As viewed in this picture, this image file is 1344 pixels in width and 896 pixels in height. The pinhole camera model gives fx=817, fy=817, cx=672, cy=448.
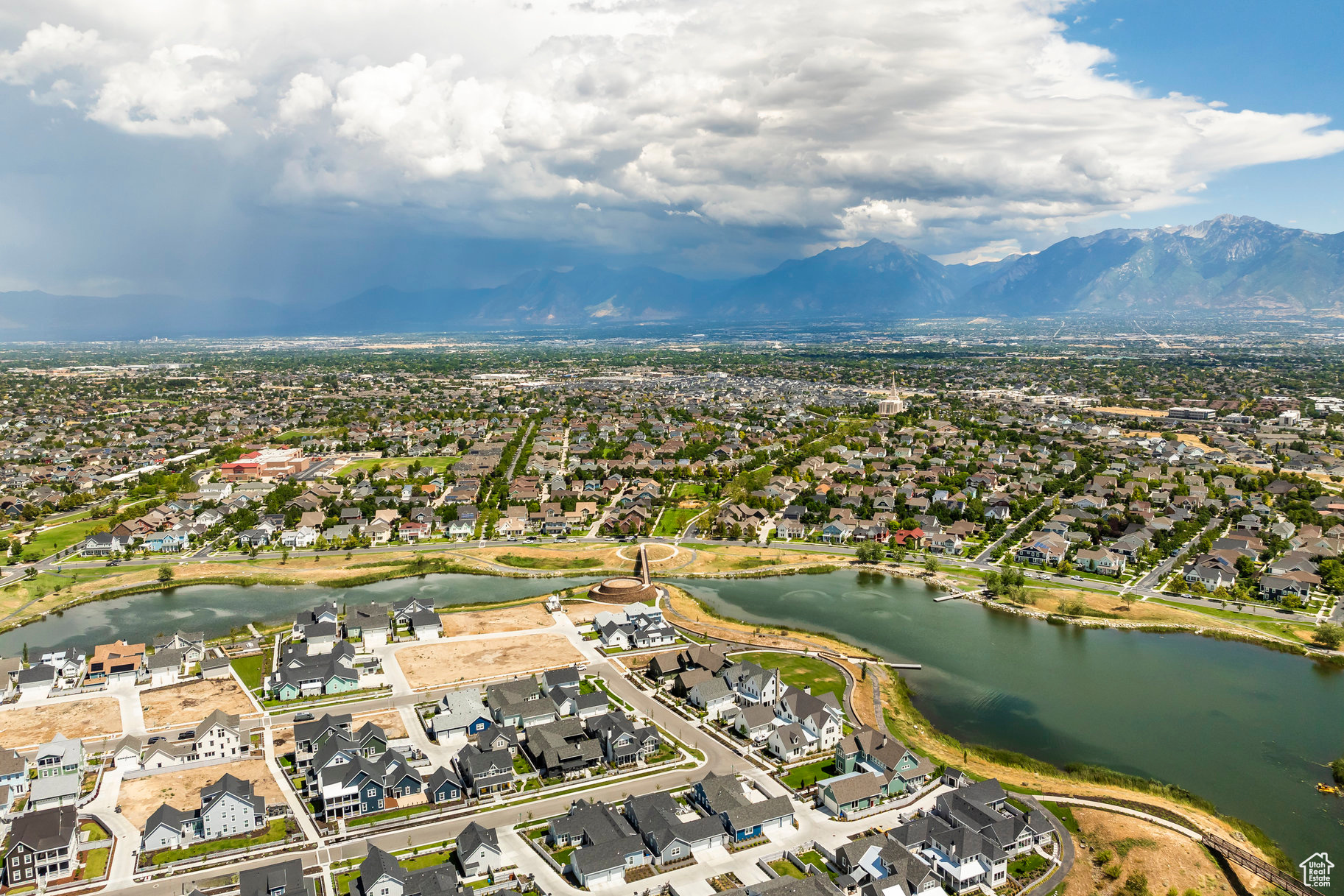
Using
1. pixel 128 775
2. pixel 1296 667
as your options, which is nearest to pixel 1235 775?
pixel 1296 667

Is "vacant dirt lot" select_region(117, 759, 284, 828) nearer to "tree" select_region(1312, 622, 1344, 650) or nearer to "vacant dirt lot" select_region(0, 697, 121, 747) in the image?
"vacant dirt lot" select_region(0, 697, 121, 747)

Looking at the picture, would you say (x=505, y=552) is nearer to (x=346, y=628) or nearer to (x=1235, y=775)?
(x=346, y=628)

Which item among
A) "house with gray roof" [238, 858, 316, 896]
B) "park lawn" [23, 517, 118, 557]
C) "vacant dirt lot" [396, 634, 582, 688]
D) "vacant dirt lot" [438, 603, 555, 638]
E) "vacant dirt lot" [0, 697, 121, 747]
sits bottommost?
"vacant dirt lot" [396, 634, 582, 688]

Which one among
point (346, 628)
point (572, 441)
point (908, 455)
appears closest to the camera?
point (346, 628)

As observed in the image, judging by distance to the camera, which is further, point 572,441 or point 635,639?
point 572,441

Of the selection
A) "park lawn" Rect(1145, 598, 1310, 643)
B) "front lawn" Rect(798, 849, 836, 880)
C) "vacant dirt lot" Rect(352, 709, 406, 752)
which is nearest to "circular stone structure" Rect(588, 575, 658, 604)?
"vacant dirt lot" Rect(352, 709, 406, 752)

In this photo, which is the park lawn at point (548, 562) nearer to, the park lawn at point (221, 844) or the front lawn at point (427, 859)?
the park lawn at point (221, 844)

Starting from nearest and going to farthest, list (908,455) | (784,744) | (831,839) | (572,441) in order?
(831,839) → (784,744) → (908,455) → (572,441)
